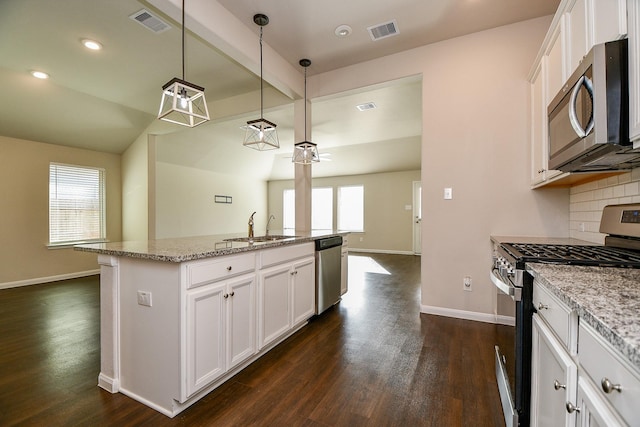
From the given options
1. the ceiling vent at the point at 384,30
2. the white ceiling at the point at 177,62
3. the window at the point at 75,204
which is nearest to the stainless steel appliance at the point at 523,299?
the white ceiling at the point at 177,62

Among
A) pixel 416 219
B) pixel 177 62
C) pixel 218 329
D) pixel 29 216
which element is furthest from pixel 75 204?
pixel 416 219

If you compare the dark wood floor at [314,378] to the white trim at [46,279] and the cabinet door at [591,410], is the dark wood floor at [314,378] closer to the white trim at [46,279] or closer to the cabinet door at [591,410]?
the cabinet door at [591,410]

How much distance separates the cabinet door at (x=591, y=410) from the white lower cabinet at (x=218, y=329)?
5.49 feet

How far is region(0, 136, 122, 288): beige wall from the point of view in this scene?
14.8 feet

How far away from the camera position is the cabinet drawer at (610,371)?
22.1 inches

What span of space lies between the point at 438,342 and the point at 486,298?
84cm

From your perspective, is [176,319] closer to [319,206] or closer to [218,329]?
[218,329]

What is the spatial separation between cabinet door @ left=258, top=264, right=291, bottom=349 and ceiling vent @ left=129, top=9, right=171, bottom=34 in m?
2.53

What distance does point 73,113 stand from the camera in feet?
14.8

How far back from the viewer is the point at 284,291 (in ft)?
8.23

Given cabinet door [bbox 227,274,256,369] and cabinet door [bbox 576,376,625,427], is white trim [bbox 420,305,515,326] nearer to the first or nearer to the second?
cabinet door [bbox 227,274,256,369]

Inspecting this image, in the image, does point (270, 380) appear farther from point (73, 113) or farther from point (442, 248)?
point (73, 113)

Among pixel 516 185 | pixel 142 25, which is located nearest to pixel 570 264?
pixel 516 185

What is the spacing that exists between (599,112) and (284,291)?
2250 millimetres
